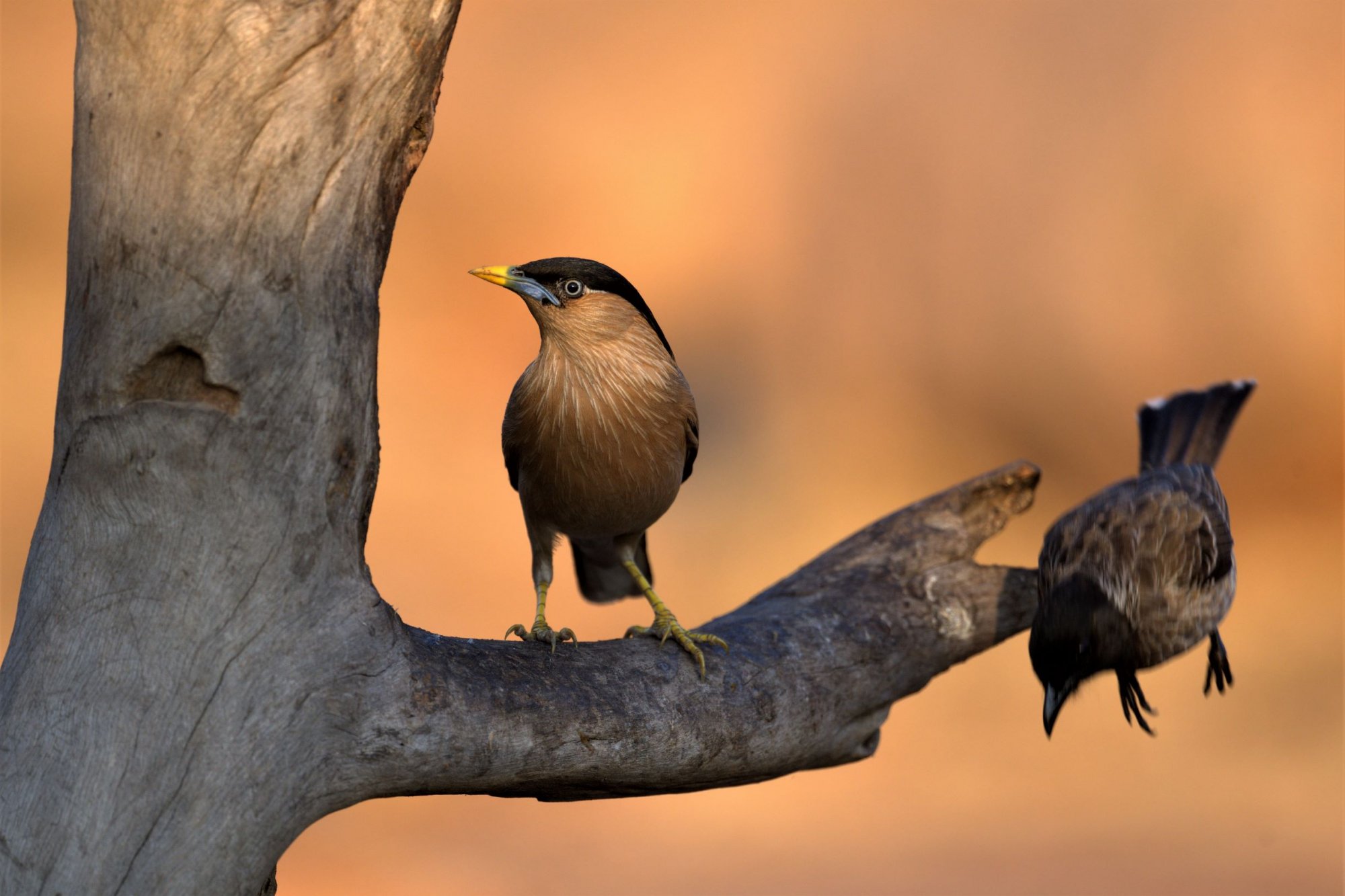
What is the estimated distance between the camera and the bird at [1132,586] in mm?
4004

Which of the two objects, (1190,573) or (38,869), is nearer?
(38,869)

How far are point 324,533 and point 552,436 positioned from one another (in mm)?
1122

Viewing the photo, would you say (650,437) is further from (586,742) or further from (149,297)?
(149,297)

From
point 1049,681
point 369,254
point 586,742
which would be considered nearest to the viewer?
point 369,254

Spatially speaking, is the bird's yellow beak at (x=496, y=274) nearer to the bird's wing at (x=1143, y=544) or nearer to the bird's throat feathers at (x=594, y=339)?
the bird's throat feathers at (x=594, y=339)

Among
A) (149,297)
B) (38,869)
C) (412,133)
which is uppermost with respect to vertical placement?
(412,133)

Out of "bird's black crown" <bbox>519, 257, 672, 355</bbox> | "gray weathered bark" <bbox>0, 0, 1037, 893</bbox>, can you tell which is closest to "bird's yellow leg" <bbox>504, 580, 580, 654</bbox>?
"gray weathered bark" <bbox>0, 0, 1037, 893</bbox>

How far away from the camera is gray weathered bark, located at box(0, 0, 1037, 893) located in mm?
2338

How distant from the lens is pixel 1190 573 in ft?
13.7

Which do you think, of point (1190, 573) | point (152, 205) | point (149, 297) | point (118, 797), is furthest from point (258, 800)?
point (1190, 573)

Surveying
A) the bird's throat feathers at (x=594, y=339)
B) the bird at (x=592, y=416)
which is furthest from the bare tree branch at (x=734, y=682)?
the bird's throat feathers at (x=594, y=339)

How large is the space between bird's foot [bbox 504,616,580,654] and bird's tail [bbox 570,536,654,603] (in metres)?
0.74

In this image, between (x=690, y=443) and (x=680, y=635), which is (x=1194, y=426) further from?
(x=680, y=635)

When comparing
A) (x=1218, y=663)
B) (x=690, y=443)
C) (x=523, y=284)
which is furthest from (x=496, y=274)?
(x=1218, y=663)
